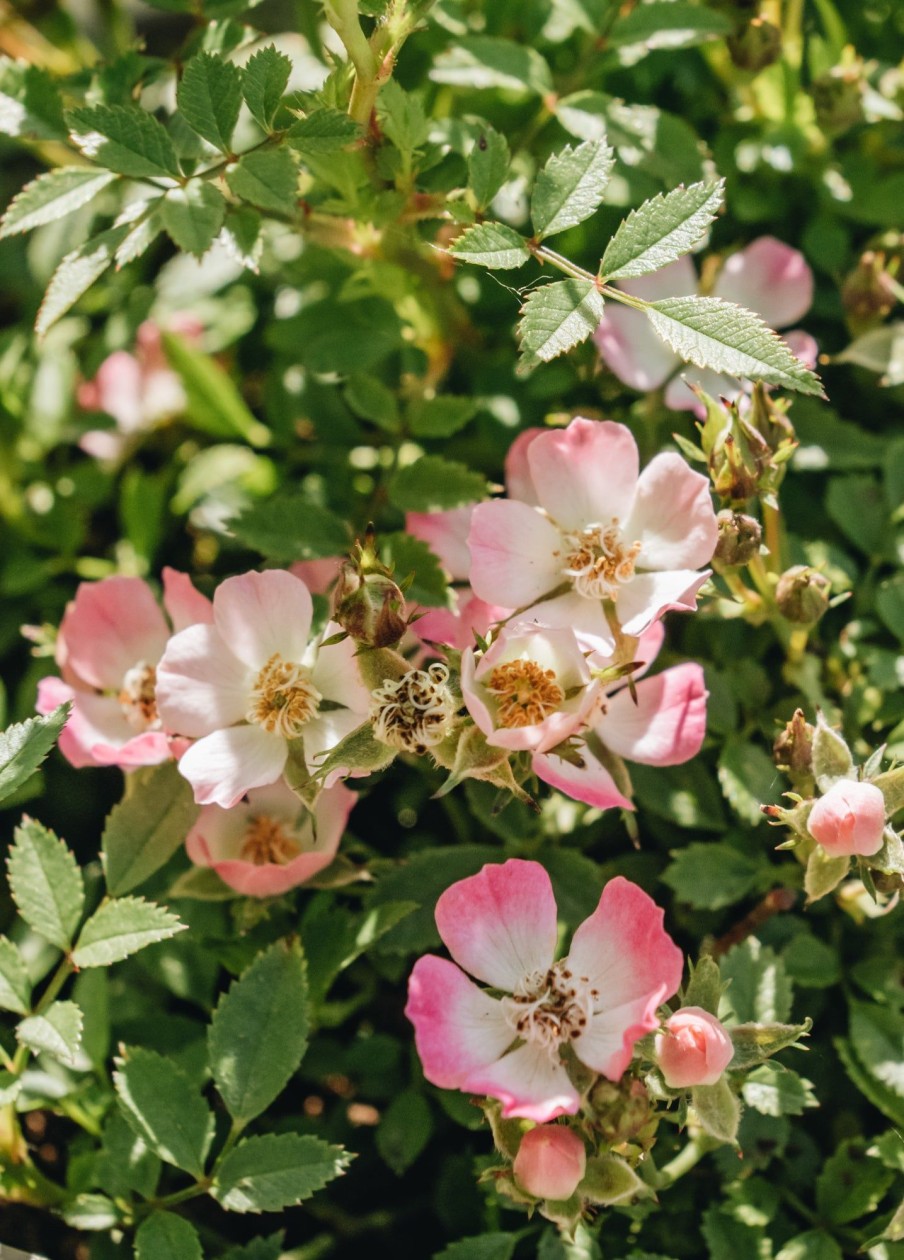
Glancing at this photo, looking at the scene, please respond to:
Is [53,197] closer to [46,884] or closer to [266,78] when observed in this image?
[266,78]

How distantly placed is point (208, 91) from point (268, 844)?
762mm

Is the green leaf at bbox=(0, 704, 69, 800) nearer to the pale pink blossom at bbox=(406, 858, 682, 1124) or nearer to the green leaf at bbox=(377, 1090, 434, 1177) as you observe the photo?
the pale pink blossom at bbox=(406, 858, 682, 1124)

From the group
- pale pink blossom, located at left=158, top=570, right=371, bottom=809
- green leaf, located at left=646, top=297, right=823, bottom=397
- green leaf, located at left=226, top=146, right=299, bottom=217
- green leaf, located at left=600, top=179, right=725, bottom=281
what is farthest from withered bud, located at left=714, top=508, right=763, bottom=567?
green leaf, located at left=226, top=146, right=299, bottom=217

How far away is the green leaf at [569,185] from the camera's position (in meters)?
1.09

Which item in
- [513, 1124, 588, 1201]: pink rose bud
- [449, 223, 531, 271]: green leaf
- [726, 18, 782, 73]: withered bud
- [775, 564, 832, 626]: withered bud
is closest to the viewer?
[513, 1124, 588, 1201]: pink rose bud

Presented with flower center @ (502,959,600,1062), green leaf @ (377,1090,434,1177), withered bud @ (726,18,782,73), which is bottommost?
green leaf @ (377,1090,434,1177)

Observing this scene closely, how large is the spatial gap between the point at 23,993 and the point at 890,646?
3.33 ft

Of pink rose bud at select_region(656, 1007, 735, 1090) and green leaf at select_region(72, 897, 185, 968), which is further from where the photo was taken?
green leaf at select_region(72, 897, 185, 968)

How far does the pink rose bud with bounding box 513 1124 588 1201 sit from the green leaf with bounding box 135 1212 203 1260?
34 cm

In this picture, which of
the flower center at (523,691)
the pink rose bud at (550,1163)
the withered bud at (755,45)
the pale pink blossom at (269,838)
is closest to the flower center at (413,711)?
the flower center at (523,691)

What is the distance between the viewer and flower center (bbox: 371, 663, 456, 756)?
3.20 feet

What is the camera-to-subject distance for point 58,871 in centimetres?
117

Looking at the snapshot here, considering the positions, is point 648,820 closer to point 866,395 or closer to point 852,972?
point 852,972

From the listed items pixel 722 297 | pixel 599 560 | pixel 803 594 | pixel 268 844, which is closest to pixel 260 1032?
pixel 268 844
